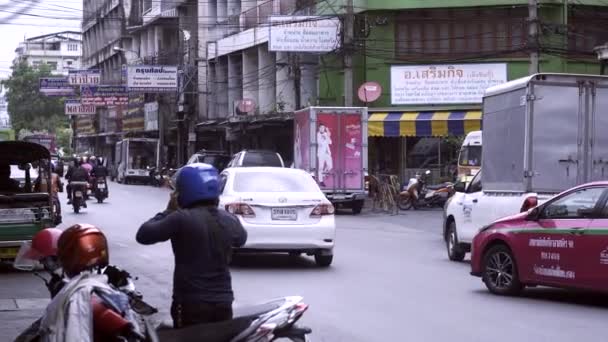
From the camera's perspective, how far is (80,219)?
26.9 meters

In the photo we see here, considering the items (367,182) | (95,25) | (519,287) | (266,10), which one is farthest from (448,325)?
(95,25)

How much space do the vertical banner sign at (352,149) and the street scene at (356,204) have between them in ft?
0.21

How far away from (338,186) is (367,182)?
4.78ft

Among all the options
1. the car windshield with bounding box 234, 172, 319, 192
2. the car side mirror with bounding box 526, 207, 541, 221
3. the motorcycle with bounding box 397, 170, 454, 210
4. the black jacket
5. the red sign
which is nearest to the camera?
the black jacket

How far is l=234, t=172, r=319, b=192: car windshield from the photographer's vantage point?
49.2 feet

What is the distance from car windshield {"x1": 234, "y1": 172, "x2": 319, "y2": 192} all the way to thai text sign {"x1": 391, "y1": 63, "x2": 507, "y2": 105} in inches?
854

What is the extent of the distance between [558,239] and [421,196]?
805 inches

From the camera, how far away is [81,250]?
15.6 ft

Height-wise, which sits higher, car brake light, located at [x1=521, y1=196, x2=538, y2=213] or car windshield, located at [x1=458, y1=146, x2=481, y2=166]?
car windshield, located at [x1=458, y1=146, x2=481, y2=166]

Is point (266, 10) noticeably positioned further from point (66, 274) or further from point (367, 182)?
point (66, 274)

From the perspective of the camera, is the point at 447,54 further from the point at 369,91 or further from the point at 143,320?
the point at 143,320

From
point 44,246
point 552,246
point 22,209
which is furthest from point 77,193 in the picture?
point 44,246

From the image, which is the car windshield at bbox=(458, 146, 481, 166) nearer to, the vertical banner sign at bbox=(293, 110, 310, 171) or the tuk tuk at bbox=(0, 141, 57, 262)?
the vertical banner sign at bbox=(293, 110, 310, 171)

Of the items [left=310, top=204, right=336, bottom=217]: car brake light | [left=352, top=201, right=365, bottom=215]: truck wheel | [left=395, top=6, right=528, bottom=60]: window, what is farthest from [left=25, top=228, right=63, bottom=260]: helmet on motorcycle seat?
[left=395, top=6, right=528, bottom=60]: window
